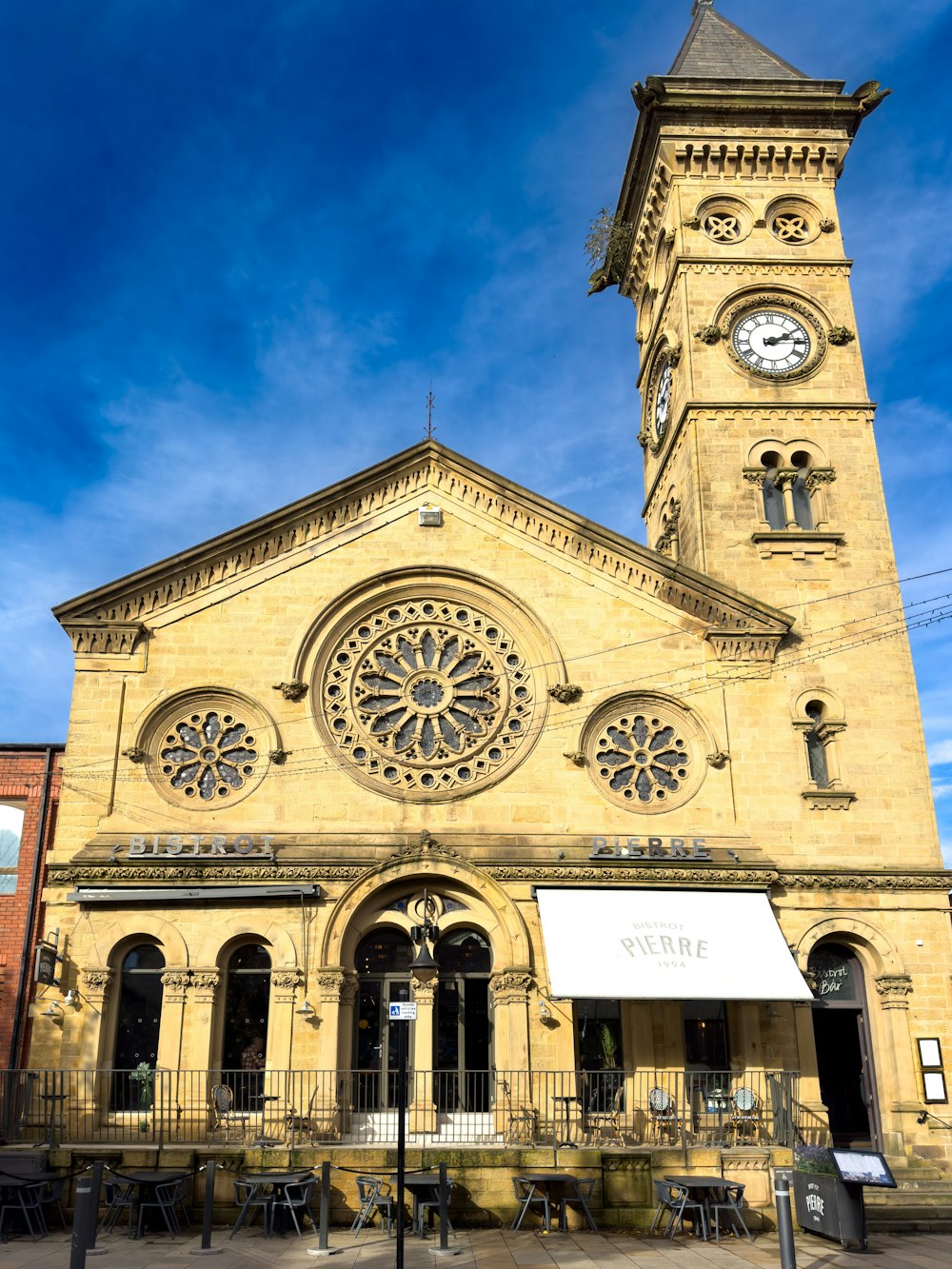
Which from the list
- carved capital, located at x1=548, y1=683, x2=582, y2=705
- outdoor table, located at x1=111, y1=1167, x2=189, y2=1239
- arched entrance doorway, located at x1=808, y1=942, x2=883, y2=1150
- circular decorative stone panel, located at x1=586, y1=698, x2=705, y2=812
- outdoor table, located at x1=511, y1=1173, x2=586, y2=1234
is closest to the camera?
outdoor table, located at x1=111, y1=1167, x2=189, y2=1239

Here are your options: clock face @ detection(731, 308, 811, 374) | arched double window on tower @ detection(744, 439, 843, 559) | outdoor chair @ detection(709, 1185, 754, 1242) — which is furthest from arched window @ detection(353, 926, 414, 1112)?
clock face @ detection(731, 308, 811, 374)

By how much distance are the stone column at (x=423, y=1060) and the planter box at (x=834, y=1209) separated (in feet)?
20.7

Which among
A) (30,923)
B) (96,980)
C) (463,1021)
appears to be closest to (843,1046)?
(463,1021)

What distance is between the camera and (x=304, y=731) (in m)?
21.2

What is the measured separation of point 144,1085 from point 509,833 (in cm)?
780

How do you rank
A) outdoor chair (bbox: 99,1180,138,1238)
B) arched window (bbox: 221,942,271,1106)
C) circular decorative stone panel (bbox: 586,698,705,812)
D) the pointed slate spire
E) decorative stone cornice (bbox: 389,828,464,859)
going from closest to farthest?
outdoor chair (bbox: 99,1180,138,1238) → arched window (bbox: 221,942,271,1106) → decorative stone cornice (bbox: 389,828,464,859) → circular decorative stone panel (bbox: 586,698,705,812) → the pointed slate spire

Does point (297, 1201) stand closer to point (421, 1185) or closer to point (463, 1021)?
point (421, 1185)

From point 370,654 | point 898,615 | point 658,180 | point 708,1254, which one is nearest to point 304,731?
point 370,654

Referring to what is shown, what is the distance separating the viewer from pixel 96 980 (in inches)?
750

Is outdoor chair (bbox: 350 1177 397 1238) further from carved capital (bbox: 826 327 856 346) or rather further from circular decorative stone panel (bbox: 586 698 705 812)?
carved capital (bbox: 826 327 856 346)

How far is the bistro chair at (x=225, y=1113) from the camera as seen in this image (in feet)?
60.1

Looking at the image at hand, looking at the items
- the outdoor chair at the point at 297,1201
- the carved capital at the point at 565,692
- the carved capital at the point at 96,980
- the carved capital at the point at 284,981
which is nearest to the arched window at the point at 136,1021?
the carved capital at the point at 96,980

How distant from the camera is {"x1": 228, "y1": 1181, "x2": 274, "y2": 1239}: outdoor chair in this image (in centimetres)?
1552

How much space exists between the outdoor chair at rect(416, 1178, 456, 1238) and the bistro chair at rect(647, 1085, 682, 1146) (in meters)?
3.86
